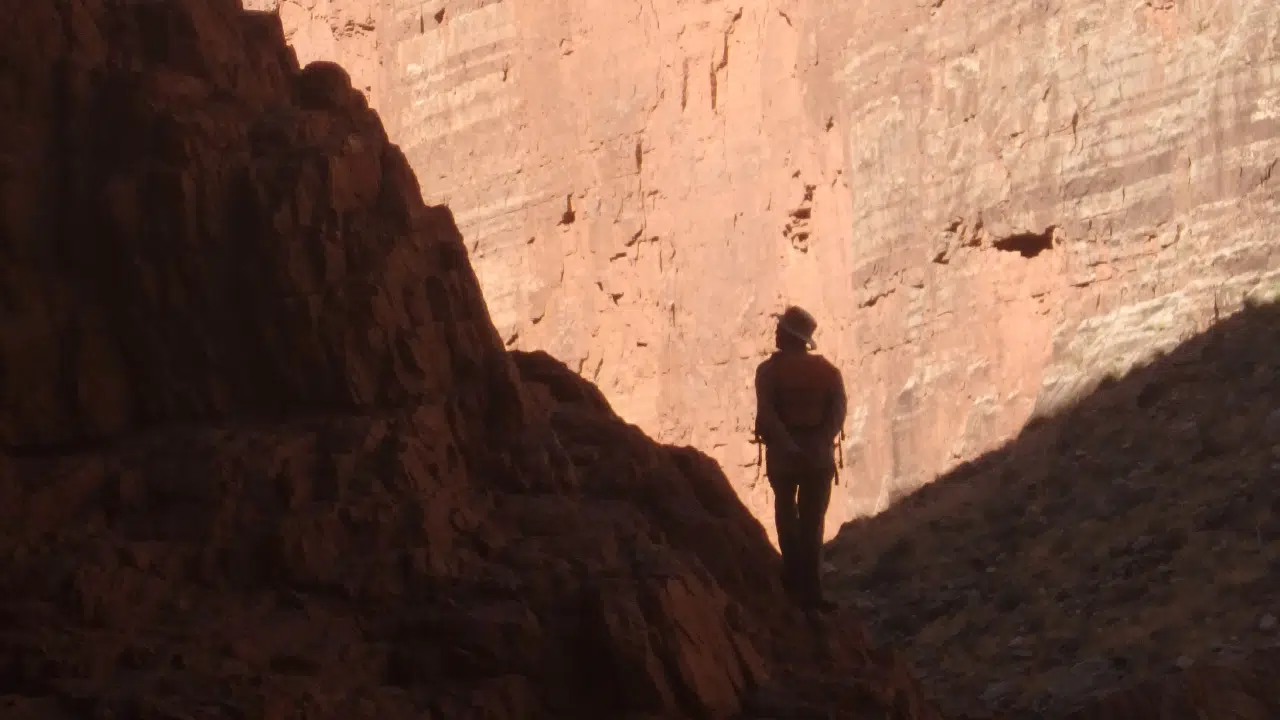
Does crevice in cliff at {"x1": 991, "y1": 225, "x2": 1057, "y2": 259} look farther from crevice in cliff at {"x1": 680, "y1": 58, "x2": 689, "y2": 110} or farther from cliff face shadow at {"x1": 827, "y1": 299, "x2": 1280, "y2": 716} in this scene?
crevice in cliff at {"x1": 680, "y1": 58, "x2": 689, "y2": 110}

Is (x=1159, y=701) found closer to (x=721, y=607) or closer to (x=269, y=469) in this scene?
(x=721, y=607)

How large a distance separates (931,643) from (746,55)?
13.4 meters

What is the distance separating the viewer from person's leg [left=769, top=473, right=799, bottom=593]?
33.4ft

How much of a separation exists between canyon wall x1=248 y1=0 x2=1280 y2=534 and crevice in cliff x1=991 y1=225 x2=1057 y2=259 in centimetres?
4

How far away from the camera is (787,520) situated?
1031 cm

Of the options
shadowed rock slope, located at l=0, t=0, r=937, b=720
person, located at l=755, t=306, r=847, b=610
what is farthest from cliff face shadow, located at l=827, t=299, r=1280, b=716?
shadowed rock slope, located at l=0, t=0, r=937, b=720

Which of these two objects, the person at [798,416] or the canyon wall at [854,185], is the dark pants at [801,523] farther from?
the canyon wall at [854,185]

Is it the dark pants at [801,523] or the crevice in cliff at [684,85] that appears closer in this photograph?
the dark pants at [801,523]

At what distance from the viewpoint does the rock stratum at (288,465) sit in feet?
25.8

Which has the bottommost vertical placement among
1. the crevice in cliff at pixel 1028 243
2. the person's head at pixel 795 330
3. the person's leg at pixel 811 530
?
the person's leg at pixel 811 530

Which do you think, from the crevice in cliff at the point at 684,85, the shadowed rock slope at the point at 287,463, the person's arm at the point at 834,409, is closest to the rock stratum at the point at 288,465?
the shadowed rock slope at the point at 287,463

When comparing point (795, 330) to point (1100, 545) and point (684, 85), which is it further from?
point (684, 85)

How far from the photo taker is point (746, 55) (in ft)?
90.5

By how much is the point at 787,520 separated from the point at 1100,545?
23.7ft
